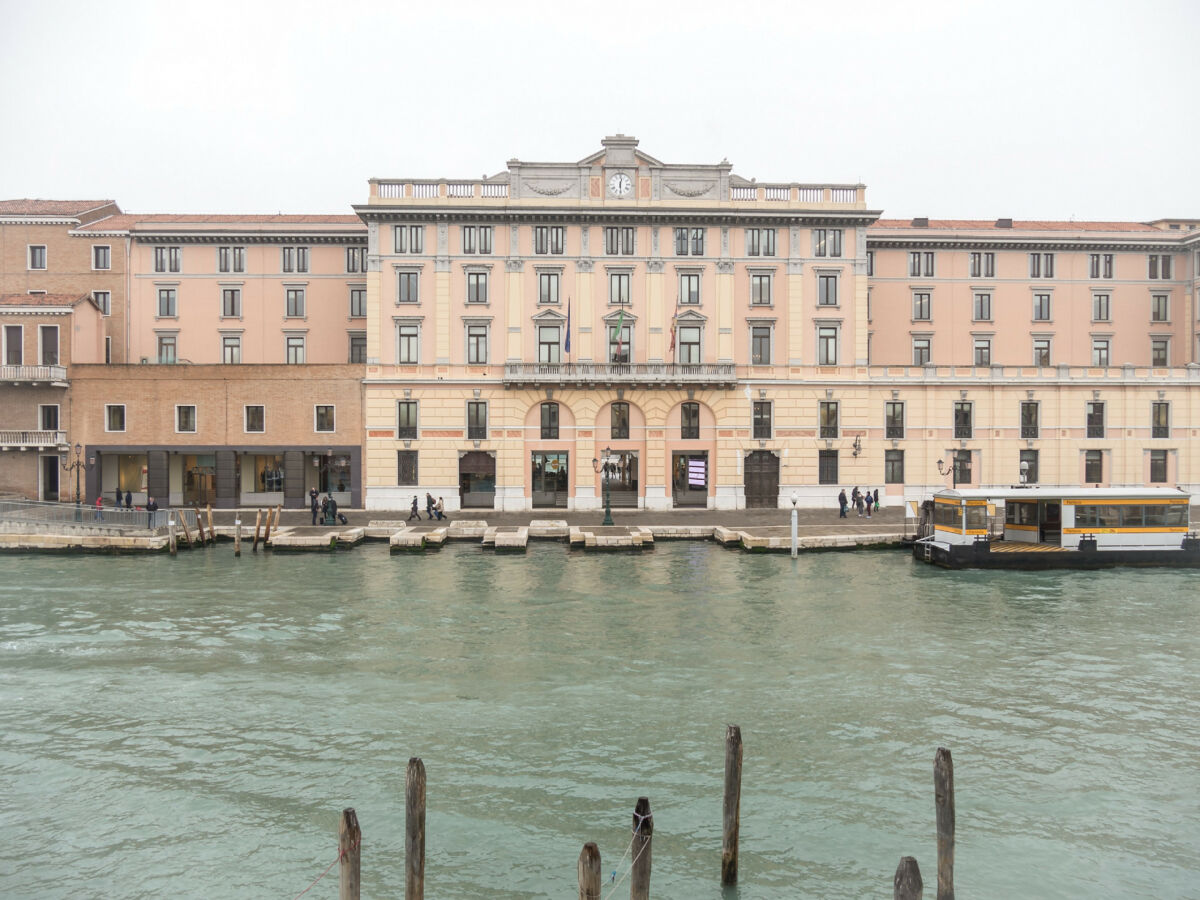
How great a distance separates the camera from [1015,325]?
51625mm

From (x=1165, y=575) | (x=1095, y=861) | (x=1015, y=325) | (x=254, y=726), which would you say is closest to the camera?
(x=1095, y=861)

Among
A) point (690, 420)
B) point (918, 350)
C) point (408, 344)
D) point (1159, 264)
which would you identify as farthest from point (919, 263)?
point (408, 344)

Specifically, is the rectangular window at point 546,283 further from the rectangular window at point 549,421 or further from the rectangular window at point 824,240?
the rectangular window at point 824,240

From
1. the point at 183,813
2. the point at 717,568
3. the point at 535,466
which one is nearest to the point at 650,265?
the point at 535,466

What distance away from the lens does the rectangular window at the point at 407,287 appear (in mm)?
45750

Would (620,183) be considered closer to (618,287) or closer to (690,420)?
(618,287)

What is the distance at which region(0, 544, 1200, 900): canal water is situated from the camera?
422 inches

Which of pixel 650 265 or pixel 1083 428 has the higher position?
pixel 650 265

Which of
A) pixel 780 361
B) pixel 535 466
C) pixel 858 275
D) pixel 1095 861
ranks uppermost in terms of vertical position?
pixel 858 275

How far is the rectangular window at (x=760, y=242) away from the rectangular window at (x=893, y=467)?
42.5ft

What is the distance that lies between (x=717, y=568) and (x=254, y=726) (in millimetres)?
19152

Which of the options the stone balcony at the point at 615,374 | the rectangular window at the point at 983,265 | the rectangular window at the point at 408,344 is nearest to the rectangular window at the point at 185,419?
the rectangular window at the point at 408,344

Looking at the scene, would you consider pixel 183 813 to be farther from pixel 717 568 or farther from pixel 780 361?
pixel 780 361

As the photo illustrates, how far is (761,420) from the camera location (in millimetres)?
46500
